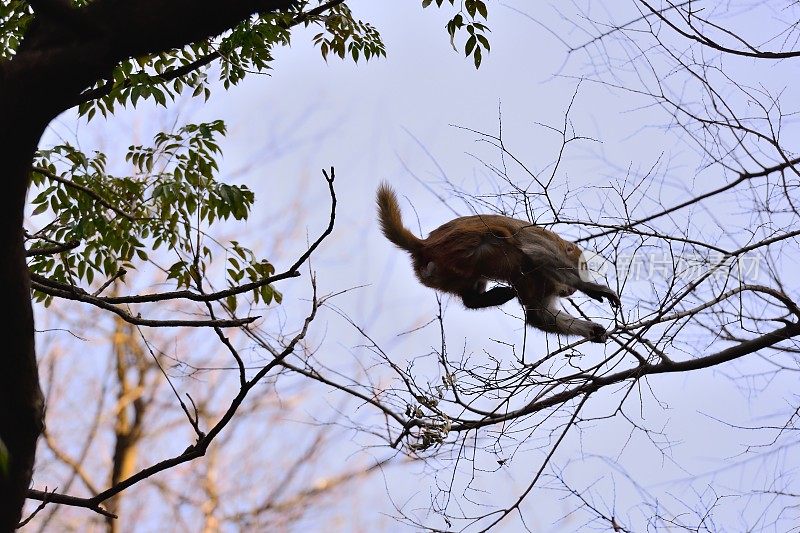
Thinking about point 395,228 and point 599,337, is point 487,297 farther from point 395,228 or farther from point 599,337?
→ point 599,337

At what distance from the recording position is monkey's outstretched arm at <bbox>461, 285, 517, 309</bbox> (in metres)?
6.70

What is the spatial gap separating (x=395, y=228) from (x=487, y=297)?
2.84ft

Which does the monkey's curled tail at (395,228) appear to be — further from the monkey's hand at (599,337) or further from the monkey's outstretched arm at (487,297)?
the monkey's hand at (599,337)

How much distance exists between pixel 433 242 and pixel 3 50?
3.24m

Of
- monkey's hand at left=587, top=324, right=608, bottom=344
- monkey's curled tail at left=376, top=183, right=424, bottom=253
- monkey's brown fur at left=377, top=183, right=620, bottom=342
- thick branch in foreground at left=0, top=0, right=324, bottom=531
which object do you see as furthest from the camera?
monkey's curled tail at left=376, top=183, right=424, bottom=253

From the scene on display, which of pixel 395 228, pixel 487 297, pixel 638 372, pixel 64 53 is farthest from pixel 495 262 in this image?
pixel 64 53

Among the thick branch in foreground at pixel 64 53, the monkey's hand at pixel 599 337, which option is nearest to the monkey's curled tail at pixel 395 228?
the monkey's hand at pixel 599 337

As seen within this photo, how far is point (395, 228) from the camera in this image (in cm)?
684

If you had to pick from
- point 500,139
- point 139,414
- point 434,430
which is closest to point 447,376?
point 434,430

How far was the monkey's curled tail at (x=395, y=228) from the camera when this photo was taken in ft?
22.5

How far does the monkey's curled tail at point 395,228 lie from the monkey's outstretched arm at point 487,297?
0.53 m

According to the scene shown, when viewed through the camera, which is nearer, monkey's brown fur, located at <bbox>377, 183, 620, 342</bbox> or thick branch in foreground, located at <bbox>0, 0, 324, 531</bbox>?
thick branch in foreground, located at <bbox>0, 0, 324, 531</bbox>

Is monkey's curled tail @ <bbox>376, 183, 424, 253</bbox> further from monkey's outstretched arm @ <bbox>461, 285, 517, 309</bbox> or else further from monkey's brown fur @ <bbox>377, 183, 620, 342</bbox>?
monkey's outstretched arm @ <bbox>461, 285, 517, 309</bbox>

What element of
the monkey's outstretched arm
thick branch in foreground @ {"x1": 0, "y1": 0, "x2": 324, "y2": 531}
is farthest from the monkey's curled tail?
thick branch in foreground @ {"x1": 0, "y1": 0, "x2": 324, "y2": 531}
